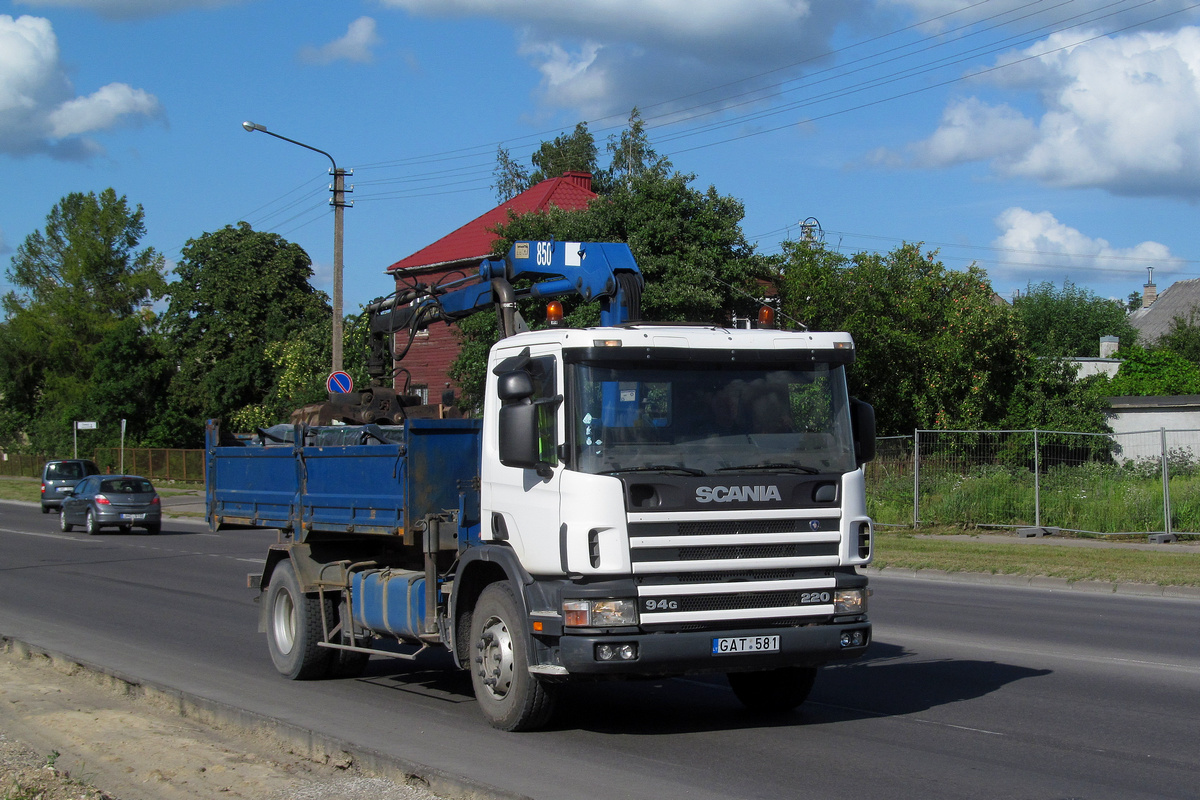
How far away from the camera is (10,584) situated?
703 inches

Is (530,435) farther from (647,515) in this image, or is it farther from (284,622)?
(284,622)

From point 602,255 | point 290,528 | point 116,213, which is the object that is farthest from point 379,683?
point 116,213

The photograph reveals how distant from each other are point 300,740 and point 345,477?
108 inches

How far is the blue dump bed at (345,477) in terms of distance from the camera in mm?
8352

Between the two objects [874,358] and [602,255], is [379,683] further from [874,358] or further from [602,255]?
[874,358]

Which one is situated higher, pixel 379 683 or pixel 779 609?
pixel 779 609

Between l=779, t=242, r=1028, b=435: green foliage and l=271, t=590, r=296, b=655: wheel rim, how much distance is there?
2114 centimetres

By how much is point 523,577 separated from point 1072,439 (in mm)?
18835

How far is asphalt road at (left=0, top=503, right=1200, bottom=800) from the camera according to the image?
6.29 m

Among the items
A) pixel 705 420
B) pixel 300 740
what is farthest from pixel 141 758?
pixel 705 420

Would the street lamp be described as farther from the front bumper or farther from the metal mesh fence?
the front bumper

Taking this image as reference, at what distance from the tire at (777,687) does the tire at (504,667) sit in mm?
1589

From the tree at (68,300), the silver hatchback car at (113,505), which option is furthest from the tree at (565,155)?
the silver hatchback car at (113,505)

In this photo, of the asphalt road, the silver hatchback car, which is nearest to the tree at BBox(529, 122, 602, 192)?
the silver hatchback car
